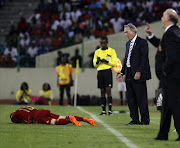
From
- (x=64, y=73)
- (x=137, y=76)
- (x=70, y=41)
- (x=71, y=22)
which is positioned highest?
(x=71, y=22)

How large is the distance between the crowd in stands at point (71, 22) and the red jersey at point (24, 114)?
A: 14.6 meters

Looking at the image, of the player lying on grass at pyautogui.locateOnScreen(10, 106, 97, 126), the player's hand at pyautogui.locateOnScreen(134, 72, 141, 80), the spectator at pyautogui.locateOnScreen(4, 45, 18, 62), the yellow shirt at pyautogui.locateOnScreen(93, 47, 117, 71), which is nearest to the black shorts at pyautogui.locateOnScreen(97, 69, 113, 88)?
the yellow shirt at pyautogui.locateOnScreen(93, 47, 117, 71)

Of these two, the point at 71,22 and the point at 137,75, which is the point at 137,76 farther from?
the point at 71,22

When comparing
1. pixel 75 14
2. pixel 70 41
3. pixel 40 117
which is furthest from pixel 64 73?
pixel 40 117

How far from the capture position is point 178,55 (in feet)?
26.9

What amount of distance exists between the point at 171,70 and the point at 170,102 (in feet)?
1.54

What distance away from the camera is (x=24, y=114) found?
11453 millimetres

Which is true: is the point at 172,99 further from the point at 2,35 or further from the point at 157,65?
the point at 2,35

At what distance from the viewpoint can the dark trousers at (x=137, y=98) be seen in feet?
39.0

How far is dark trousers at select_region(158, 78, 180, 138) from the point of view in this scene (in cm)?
822

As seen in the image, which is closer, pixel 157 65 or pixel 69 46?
pixel 157 65

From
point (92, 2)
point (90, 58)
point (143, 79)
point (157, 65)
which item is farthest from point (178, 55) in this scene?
point (92, 2)

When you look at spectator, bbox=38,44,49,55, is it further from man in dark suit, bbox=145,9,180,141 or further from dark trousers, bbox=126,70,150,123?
man in dark suit, bbox=145,9,180,141

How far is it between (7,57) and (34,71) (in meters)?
1.51
